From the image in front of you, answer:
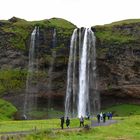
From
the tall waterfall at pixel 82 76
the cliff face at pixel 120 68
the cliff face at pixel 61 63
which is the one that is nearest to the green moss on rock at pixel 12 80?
the cliff face at pixel 61 63

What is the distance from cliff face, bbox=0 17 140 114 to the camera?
106625 mm

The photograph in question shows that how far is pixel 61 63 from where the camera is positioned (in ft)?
359

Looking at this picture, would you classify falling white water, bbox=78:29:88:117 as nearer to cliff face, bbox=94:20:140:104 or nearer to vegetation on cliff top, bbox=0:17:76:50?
cliff face, bbox=94:20:140:104

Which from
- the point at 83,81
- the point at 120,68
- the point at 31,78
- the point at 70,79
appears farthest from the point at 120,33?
the point at 31,78

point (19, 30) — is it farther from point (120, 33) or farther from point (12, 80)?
point (120, 33)

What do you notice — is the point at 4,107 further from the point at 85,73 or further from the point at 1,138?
the point at 1,138

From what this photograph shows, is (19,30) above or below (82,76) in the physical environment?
above

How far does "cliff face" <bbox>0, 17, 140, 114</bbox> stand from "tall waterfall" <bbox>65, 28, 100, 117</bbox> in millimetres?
1584

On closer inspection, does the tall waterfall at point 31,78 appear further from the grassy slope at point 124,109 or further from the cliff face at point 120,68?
the grassy slope at point 124,109

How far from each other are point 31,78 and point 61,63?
967 centimetres

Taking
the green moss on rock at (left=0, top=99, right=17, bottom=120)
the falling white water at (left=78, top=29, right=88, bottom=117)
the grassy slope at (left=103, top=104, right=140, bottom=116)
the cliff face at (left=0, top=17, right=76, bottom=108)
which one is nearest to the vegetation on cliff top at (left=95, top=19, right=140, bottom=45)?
the falling white water at (left=78, top=29, right=88, bottom=117)

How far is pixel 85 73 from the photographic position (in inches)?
4237

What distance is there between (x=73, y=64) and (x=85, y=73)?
436cm

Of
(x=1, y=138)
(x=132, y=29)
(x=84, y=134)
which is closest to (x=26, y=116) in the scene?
(x=132, y=29)
